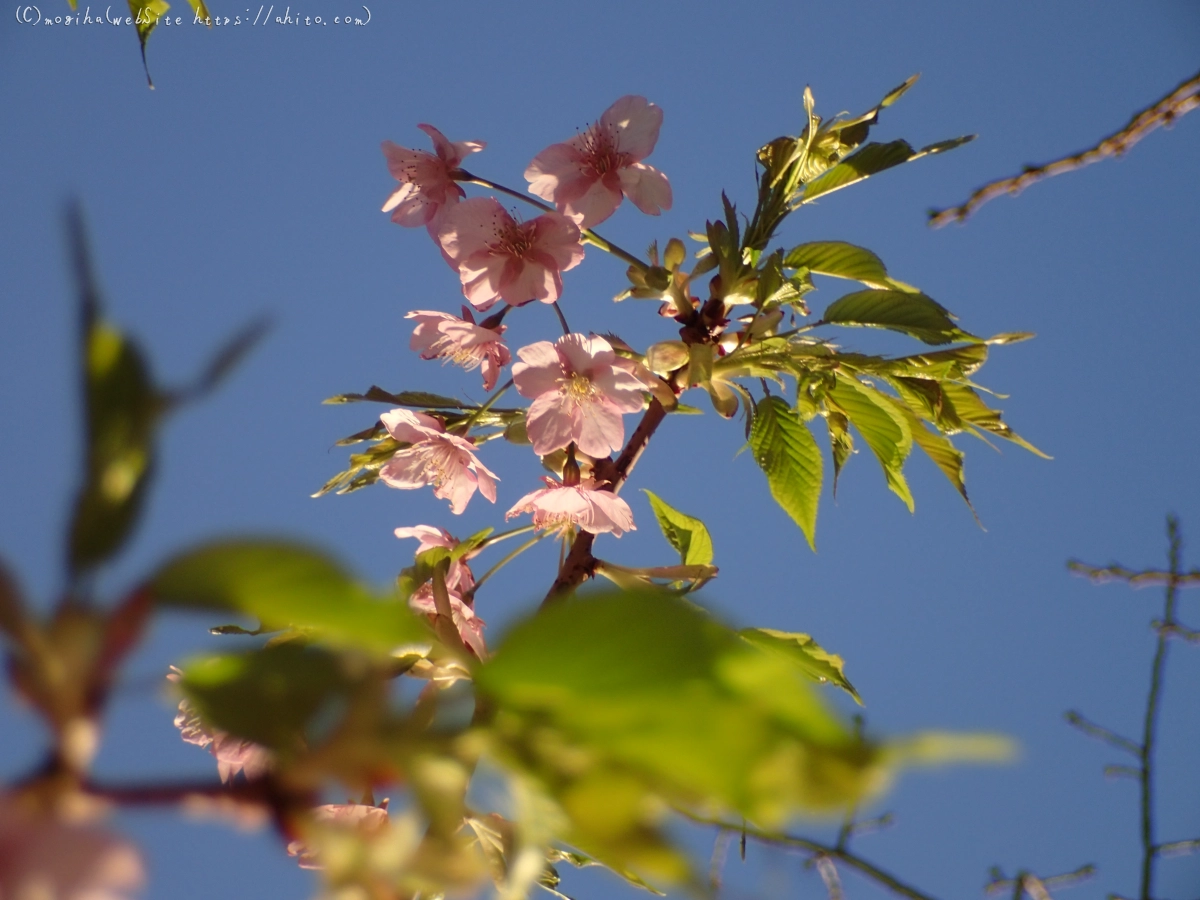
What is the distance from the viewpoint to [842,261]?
0.74 metres

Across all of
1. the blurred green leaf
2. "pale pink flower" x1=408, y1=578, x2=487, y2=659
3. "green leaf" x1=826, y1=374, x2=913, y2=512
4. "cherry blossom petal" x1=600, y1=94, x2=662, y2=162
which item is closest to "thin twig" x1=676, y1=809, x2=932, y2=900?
the blurred green leaf

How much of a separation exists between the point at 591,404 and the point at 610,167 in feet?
0.96

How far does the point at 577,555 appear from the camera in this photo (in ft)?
1.89

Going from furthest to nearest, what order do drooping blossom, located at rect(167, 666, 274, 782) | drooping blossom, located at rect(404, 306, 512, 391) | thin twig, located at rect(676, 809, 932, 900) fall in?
1. drooping blossom, located at rect(404, 306, 512, 391)
2. drooping blossom, located at rect(167, 666, 274, 782)
3. thin twig, located at rect(676, 809, 932, 900)

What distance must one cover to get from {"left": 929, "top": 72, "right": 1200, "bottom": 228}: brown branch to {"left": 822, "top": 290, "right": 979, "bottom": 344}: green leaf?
0.69 feet

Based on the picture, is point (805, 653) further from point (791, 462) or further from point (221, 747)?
point (221, 747)

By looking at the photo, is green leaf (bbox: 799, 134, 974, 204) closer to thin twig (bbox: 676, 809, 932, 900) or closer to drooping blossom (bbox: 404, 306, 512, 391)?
drooping blossom (bbox: 404, 306, 512, 391)

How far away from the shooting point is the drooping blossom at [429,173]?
85cm

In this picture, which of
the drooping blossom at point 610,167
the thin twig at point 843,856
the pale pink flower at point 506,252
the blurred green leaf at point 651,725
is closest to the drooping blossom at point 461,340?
the pale pink flower at point 506,252

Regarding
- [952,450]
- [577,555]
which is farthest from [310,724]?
[952,450]

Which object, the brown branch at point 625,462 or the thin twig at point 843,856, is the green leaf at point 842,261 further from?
the thin twig at point 843,856

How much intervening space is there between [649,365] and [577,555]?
5.6 inches

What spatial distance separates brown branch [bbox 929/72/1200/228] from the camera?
43 cm

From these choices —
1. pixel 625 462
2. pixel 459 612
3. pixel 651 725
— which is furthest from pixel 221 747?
pixel 651 725
